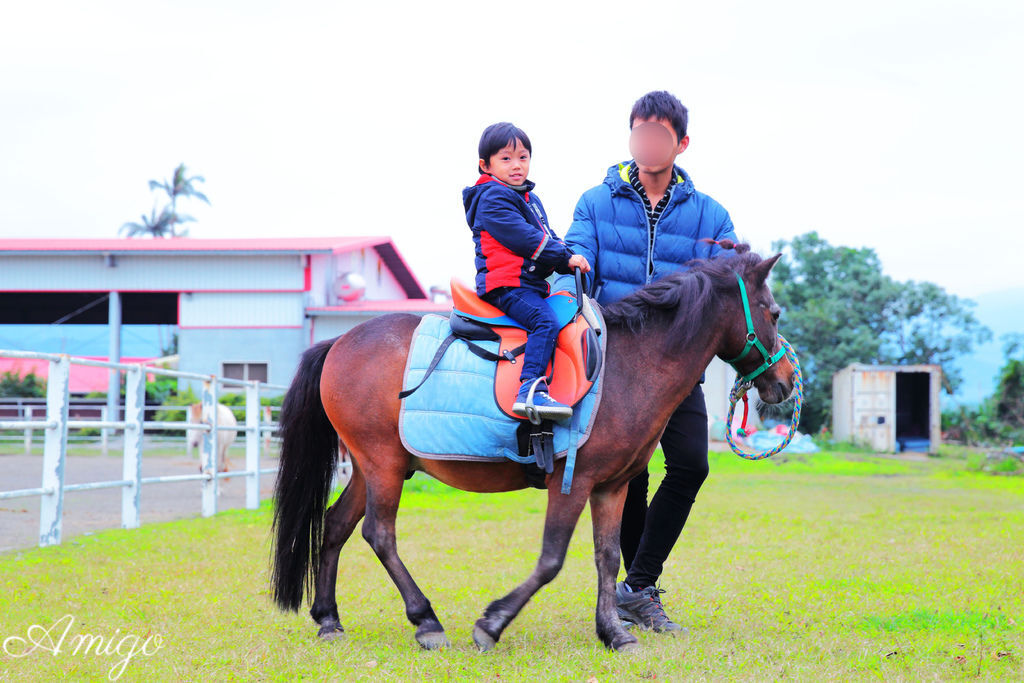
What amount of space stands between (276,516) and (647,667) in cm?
194

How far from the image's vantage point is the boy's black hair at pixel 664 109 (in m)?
4.28

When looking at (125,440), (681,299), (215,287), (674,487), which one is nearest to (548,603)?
(674,487)

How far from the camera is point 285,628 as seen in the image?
4.29 metres

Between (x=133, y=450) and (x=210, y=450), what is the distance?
1.73 meters

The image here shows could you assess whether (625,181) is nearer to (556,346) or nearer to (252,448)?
(556,346)

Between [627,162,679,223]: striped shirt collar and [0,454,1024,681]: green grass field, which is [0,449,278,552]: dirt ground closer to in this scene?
[0,454,1024,681]: green grass field

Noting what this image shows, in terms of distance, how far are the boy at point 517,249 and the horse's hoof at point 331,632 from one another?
1331 millimetres

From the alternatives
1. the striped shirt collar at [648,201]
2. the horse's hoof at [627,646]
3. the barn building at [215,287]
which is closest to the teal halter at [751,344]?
the striped shirt collar at [648,201]

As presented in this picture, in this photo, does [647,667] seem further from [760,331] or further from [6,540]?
[6,540]

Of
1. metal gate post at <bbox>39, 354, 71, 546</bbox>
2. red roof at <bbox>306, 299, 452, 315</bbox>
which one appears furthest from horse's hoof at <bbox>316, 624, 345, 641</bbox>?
red roof at <bbox>306, 299, 452, 315</bbox>

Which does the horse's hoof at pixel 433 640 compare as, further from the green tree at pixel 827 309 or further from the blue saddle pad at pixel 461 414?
the green tree at pixel 827 309

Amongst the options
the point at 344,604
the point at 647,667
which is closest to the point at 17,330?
the point at 344,604

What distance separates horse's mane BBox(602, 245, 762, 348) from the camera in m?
3.97

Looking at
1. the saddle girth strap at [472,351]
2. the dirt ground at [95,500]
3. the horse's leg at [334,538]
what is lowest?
the dirt ground at [95,500]
